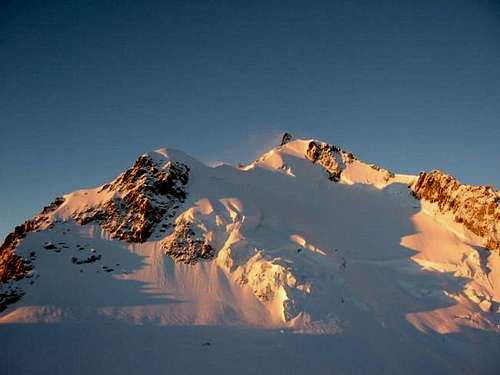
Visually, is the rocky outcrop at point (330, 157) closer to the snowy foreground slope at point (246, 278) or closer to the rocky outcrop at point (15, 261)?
the snowy foreground slope at point (246, 278)

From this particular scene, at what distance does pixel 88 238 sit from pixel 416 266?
2147 inches

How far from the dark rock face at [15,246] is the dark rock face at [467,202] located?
76662mm

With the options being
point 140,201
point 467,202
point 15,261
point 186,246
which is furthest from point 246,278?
point 467,202

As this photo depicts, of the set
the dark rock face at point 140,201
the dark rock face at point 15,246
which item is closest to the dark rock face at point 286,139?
the dark rock face at point 140,201

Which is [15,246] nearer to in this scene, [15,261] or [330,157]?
[15,261]

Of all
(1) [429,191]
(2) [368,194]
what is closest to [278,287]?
(2) [368,194]

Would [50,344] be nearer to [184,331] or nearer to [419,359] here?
[184,331]

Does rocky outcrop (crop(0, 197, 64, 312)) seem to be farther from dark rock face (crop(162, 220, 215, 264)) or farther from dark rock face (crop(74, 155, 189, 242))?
dark rock face (crop(162, 220, 215, 264))

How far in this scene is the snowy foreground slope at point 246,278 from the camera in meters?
43.8

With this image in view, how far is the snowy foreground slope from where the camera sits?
144ft

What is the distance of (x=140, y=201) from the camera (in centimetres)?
6794

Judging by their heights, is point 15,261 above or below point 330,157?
below

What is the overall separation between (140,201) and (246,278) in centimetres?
2363

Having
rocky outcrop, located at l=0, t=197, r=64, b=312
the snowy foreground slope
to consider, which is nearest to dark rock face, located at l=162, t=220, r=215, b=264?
the snowy foreground slope
